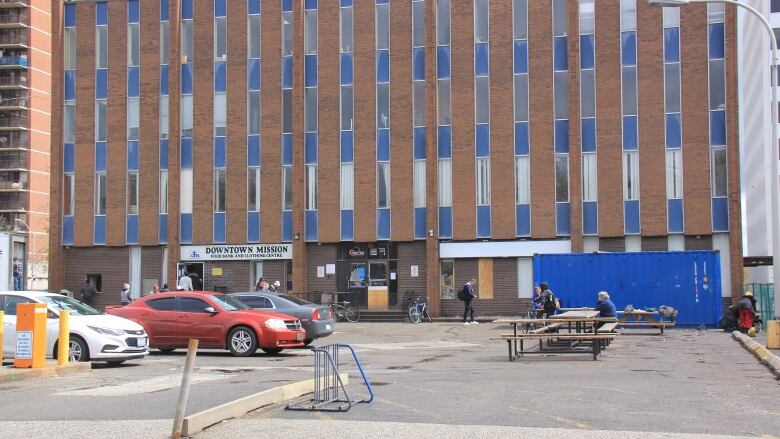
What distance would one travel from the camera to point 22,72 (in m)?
90.5

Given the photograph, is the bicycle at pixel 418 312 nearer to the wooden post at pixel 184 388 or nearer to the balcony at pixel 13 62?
the wooden post at pixel 184 388

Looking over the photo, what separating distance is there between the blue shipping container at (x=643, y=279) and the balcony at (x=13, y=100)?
73086 mm

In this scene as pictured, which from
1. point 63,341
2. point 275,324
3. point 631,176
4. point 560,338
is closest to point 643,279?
point 631,176

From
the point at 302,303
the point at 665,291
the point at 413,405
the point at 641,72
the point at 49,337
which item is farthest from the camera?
the point at 641,72

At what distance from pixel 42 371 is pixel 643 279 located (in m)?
21.9

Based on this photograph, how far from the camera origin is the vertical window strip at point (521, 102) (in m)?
36.5

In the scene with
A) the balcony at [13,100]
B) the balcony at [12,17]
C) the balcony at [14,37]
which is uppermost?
the balcony at [12,17]

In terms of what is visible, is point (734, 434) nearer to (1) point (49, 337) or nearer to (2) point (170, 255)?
(1) point (49, 337)

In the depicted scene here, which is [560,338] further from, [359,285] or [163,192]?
[163,192]

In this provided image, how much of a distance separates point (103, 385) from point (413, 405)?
5.40 m

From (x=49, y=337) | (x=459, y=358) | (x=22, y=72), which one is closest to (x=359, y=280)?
(x=459, y=358)

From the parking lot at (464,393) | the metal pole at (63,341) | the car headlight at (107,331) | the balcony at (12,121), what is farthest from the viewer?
the balcony at (12,121)

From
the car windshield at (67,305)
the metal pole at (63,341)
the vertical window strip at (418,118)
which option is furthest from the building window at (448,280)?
the metal pole at (63,341)

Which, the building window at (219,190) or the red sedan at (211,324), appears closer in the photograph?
the red sedan at (211,324)
